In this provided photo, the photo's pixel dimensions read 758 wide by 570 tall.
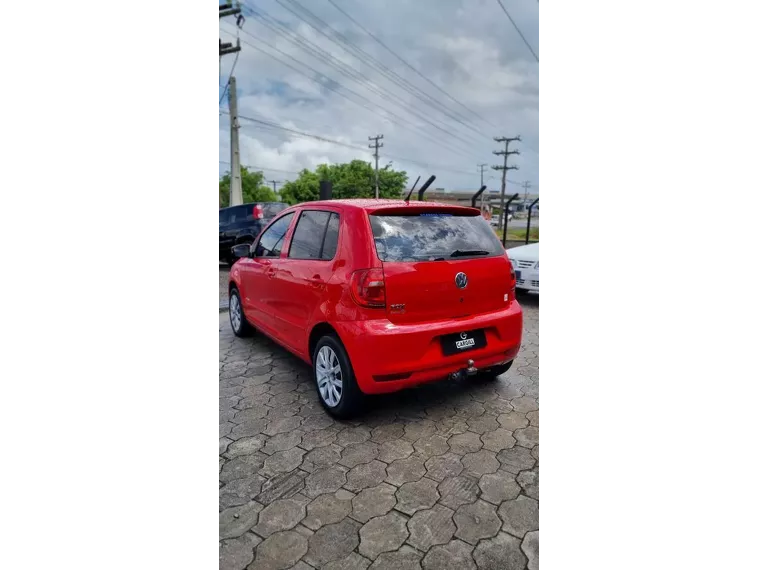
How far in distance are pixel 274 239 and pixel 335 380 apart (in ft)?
5.56

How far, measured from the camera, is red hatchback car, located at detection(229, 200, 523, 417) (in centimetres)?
287

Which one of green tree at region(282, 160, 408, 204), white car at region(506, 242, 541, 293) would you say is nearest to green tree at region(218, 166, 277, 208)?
green tree at region(282, 160, 408, 204)

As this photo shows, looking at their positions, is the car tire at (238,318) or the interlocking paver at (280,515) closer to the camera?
the interlocking paver at (280,515)

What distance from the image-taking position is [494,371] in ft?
12.3

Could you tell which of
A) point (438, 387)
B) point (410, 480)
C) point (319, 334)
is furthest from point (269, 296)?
point (410, 480)

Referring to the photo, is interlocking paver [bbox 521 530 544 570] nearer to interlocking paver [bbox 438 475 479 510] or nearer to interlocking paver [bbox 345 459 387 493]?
interlocking paver [bbox 438 475 479 510]

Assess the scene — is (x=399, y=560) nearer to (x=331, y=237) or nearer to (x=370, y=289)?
(x=370, y=289)

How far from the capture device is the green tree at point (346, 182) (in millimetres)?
45062

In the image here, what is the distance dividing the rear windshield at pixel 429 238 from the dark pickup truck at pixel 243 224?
9281 mm

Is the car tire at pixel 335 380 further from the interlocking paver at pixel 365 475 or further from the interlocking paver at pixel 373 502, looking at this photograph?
the interlocking paver at pixel 373 502

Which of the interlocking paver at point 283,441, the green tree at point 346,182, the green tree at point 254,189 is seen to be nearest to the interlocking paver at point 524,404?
the interlocking paver at point 283,441
